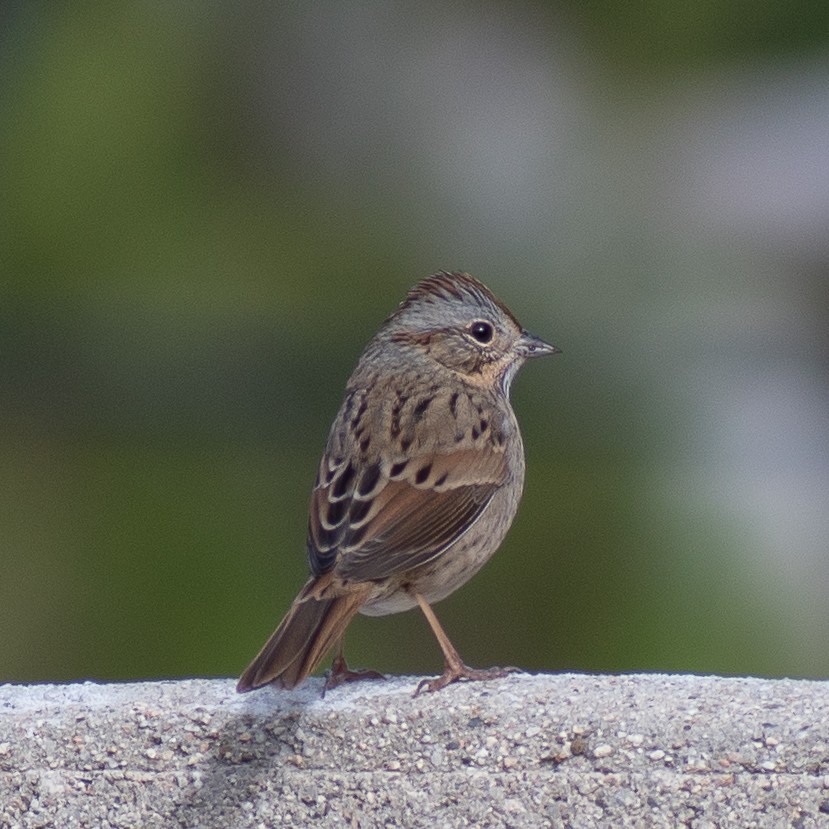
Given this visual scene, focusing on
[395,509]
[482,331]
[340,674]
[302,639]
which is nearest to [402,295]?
[482,331]

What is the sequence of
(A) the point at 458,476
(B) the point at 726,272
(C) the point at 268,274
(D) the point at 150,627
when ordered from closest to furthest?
(A) the point at 458,476, (D) the point at 150,627, (C) the point at 268,274, (B) the point at 726,272

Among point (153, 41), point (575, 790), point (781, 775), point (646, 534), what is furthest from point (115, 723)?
point (153, 41)

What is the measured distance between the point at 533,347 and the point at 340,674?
1.42m

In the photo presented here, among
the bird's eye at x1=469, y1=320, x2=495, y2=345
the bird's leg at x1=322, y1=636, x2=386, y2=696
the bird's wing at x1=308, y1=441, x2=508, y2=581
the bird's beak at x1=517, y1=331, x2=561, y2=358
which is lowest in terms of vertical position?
the bird's leg at x1=322, y1=636, x2=386, y2=696

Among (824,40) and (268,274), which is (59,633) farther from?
(824,40)

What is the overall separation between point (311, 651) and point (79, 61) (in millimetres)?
4647

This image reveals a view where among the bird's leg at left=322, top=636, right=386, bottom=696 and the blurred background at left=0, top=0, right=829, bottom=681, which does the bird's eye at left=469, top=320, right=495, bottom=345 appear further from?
the blurred background at left=0, top=0, right=829, bottom=681

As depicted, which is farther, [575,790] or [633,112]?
[633,112]

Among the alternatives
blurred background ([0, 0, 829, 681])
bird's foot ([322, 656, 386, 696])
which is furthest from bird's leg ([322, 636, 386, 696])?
blurred background ([0, 0, 829, 681])

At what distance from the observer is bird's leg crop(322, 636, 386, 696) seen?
3.21 metres

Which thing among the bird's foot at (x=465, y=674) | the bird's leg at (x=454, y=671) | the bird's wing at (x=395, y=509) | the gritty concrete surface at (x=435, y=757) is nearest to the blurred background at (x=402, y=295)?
the bird's wing at (x=395, y=509)

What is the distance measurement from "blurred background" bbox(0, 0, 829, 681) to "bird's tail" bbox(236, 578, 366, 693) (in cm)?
226

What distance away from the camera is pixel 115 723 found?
2895 mm

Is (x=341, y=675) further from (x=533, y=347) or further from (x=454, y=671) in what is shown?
(x=533, y=347)
